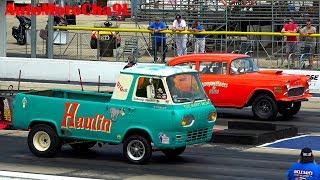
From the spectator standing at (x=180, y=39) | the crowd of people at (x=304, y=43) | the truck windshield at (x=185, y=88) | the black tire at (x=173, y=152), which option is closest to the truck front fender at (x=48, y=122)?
the black tire at (x=173, y=152)

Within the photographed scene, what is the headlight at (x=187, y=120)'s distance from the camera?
16.1 metres

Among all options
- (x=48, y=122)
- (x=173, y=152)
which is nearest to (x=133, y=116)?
(x=173, y=152)

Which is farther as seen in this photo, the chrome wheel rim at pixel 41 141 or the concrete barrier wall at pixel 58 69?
the concrete barrier wall at pixel 58 69

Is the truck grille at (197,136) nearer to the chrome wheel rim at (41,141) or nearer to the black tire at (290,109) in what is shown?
the chrome wheel rim at (41,141)

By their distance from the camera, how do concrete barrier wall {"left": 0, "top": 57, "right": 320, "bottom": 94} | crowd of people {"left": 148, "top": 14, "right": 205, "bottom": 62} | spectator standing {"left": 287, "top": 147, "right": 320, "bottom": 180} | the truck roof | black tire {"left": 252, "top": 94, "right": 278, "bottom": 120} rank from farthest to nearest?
1. crowd of people {"left": 148, "top": 14, "right": 205, "bottom": 62}
2. concrete barrier wall {"left": 0, "top": 57, "right": 320, "bottom": 94}
3. black tire {"left": 252, "top": 94, "right": 278, "bottom": 120}
4. the truck roof
5. spectator standing {"left": 287, "top": 147, "right": 320, "bottom": 180}

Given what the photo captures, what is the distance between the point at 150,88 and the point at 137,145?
41.8 inches

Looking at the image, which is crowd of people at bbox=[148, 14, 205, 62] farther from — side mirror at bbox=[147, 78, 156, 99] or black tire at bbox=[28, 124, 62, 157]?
side mirror at bbox=[147, 78, 156, 99]

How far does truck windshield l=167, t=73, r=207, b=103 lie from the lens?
16.5 m

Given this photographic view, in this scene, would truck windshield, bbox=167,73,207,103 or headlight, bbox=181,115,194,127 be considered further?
truck windshield, bbox=167,73,207,103

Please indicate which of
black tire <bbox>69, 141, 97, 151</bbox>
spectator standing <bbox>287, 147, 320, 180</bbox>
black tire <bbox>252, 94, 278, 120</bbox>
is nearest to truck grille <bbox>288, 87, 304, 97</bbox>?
black tire <bbox>252, 94, 278, 120</bbox>

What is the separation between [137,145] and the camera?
648 inches

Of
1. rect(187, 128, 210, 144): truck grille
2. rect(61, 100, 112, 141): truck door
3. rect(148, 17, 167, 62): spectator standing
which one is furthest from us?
rect(148, 17, 167, 62): spectator standing

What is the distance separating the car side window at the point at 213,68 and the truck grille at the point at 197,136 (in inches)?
264

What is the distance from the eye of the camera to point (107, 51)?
34.7m
